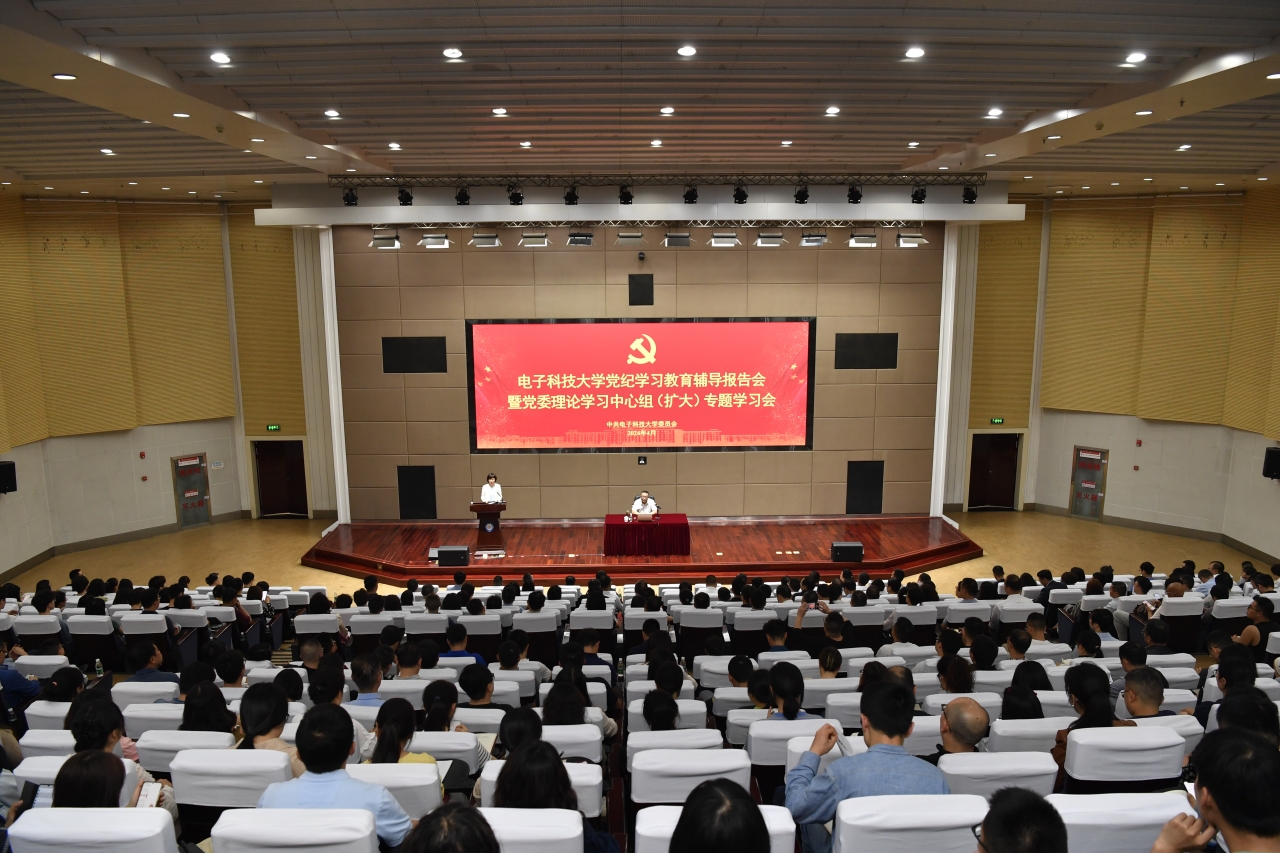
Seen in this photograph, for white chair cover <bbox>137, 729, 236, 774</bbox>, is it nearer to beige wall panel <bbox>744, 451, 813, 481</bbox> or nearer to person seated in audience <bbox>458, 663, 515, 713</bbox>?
person seated in audience <bbox>458, 663, 515, 713</bbox>

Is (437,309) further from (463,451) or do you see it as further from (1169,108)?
(1169,108)

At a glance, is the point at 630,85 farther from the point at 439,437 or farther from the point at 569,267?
the point at 439,437

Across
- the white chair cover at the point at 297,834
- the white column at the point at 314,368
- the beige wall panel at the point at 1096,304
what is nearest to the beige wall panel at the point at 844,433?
the beige wall panel at the point at 1096,304

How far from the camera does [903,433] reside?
1398 centimetres

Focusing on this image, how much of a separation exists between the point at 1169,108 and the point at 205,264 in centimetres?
1328

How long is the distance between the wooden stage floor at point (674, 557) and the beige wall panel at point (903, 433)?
3.87 feet

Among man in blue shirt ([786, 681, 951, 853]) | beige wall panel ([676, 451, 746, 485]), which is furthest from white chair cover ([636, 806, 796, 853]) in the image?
beige wall panel ([676, 451, 746, 485])

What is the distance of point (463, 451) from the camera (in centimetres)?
1381

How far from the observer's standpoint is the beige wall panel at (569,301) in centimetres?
1345

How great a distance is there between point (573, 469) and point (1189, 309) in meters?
9.85

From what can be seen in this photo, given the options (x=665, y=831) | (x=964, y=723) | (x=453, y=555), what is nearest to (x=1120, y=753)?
(x=964, y=723)

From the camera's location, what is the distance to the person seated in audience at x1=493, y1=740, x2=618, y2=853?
2688 mm

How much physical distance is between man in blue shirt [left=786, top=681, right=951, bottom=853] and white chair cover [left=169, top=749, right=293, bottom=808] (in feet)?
6.13

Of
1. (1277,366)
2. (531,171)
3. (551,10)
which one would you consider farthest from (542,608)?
(1277,366)
